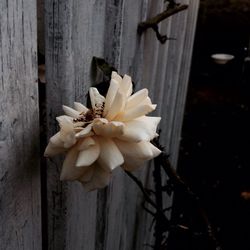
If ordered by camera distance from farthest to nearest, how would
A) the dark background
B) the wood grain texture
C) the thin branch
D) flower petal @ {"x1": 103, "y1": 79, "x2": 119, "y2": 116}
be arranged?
the dark background, the thin branch, flower petal @ {"x1": 103, "y1": 79, "x2": 119, "y2": 116}, the wood grain texture

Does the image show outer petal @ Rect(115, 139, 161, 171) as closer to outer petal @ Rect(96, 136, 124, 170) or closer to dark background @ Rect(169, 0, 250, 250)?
outer petal @ Rect(96, 136, 124, 170)

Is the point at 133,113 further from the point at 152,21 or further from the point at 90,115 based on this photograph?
the point at 152,21

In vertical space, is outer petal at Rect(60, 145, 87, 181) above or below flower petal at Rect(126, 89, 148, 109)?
below

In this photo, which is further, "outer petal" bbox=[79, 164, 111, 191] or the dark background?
the dark background

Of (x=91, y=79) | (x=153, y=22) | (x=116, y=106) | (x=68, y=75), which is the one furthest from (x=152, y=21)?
(x=116, y=106)

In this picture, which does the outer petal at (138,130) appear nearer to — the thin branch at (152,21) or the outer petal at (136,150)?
the outer petal at (136,150)

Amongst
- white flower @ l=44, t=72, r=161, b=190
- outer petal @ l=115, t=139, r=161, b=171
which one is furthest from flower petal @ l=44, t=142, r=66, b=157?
outer petal @ l=115, t=139, r=161, b=171

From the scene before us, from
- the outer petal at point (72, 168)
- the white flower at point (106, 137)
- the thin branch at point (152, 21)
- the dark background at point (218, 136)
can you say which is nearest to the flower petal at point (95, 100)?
the white flower at point (106, 137)

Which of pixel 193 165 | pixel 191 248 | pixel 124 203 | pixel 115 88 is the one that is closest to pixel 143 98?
pixel 115 88
